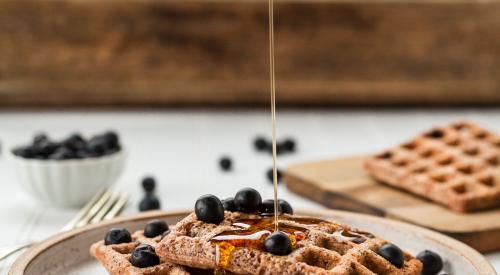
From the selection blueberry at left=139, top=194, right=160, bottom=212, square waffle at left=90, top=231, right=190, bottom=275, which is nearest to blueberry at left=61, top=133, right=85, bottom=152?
blueberry at left=139, top=194, right=160, bottom=212

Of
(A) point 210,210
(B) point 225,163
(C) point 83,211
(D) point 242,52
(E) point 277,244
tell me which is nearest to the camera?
(E) point 277,244

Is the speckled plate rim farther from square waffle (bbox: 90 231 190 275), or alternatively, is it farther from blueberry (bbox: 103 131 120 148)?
blueberry (bbox: 103 131 120 148)

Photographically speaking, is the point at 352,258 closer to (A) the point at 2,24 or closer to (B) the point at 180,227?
(B) the point at 180,227

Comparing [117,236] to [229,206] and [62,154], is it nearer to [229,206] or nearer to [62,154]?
[229,206]

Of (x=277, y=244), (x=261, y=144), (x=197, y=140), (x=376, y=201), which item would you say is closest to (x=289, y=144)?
(x=261, y=144)

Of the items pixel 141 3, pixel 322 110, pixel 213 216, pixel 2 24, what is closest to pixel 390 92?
pixel 322 110

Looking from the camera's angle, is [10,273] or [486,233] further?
[486,233]

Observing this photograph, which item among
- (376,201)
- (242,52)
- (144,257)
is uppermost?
(242,52)
